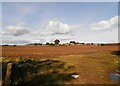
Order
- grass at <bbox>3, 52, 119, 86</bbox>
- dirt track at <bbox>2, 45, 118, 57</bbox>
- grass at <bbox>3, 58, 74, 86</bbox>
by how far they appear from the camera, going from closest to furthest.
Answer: grass at <bbox>3, 52, 119, 86</bbox> → grass at <bbox>3, 58, 74, 86</bbox> → dirt track at <bbox>2, 45, 118, 57</bbox>

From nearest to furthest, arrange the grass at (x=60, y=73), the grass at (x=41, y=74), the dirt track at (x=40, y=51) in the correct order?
the grass at (x=60, y=73) < the grass at (x=41, y=74) < the dirt track at (x=40, y=51)

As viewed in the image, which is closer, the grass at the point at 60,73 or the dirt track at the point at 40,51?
the grass at the point at 60,73

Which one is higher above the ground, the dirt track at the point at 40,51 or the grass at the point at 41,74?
the dirt track at the point at 40,51

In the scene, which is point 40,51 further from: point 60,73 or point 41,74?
point 60,73

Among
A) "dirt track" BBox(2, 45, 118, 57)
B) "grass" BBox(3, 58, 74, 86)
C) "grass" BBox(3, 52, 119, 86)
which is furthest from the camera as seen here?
"dirt track" BBox(2, 45, 118, 57)

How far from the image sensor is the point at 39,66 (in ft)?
54.9

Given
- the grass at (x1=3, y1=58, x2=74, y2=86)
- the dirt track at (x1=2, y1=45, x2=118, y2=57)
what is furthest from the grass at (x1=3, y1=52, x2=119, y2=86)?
the dirt track at (x1=2, y1=45, x2=118, y2=57)

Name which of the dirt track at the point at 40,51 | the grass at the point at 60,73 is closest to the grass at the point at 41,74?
the grass at the point at 60,73

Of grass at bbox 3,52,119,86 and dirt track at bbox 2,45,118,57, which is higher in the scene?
dirt track at bbox 2,45,118,57

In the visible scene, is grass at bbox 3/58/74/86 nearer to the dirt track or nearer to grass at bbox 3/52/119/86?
grass at bbox 3/52/119/86

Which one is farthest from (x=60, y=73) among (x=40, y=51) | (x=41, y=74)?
(x=40, y=51)

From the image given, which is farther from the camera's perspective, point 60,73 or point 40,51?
point 40,51

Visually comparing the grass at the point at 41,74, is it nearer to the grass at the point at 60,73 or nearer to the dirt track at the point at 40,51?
the grass at the point at 60,73

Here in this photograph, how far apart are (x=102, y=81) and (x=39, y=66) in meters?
Result: 5.14
